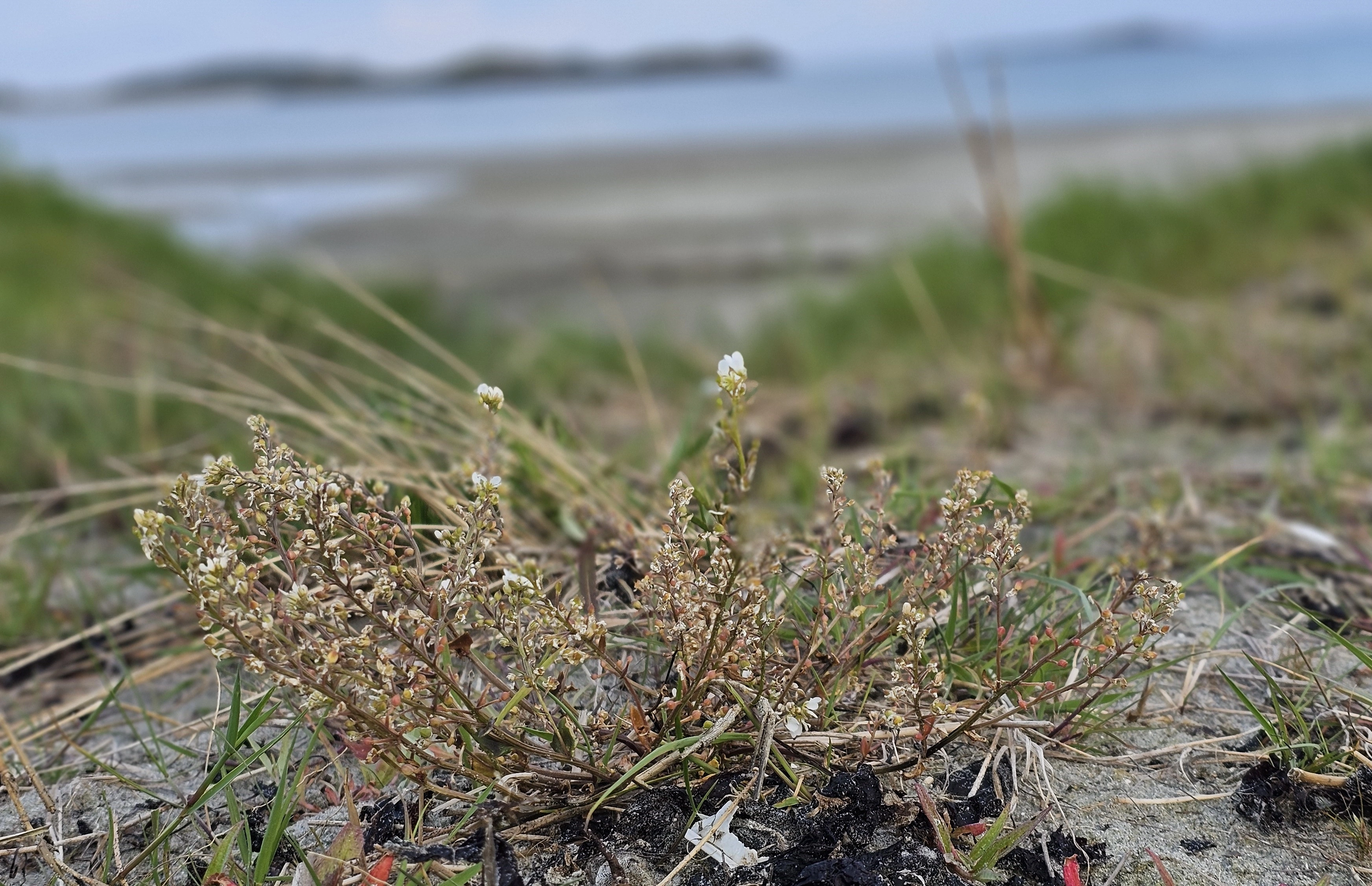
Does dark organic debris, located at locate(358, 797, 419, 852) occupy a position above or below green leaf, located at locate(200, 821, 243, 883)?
below

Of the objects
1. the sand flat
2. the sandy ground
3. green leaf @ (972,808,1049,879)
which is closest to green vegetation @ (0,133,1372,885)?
green leaf @ (972,808,1049,879)

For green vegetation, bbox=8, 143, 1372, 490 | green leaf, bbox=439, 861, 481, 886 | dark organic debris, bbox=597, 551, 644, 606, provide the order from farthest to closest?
green vegetation, bbox=8, 143, 1372, 490 < dark organic debris, bbox=597, 551, 644, 606 < green leaf, bbox=439, 861, 481, 886

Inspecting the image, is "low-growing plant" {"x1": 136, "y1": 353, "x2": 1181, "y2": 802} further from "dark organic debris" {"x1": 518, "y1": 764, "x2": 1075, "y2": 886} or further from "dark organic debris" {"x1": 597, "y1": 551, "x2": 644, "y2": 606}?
"dark organic debris" {"x1": 597, "y1": 551, "x2": 644, "y2": 606}

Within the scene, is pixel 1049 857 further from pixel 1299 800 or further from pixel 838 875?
pixel 1299 800

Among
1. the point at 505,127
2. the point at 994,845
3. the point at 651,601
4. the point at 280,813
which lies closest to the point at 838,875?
the point at 994,845

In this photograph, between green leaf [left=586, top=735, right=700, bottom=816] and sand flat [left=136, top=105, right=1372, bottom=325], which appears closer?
green leaf [left=586, top=735, right=700, bottom=816]

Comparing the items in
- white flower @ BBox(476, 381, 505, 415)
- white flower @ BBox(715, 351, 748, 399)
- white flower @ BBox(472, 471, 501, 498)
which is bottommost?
white flower @ BBox(472, 471, 501, 498)

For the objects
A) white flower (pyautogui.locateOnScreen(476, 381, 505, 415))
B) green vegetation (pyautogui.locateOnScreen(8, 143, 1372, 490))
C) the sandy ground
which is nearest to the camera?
white flower (pyautogui.locateOnScreen(476, 381, 505, 415))
